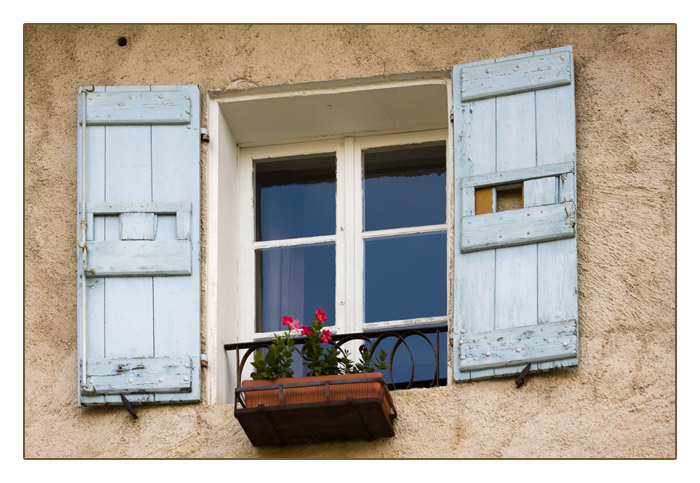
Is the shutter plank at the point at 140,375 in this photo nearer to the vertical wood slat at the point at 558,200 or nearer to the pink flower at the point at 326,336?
the pink flower at the point at 326,336

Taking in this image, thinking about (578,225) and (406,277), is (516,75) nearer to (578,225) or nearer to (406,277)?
(578,225)

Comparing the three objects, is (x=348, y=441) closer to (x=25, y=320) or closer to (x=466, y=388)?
(x=466, y=388)

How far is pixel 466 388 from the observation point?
6.64 meters

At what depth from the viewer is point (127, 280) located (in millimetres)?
6973

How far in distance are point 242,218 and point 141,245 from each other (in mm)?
657

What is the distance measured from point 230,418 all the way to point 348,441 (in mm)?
489

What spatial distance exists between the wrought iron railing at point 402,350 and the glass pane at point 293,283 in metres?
0.16

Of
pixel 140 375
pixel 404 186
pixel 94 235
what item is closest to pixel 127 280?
pixel 94 235

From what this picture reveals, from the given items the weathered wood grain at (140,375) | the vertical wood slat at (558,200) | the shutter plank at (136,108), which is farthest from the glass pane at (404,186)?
the weathered wood grain at (140,375)

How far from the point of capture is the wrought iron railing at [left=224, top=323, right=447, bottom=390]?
6.84 metres

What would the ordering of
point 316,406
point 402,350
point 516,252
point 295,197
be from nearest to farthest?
point 316,406 < point 516,252 < point 402,350 < point 295,197

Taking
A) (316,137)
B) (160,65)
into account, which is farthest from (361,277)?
(160,65)

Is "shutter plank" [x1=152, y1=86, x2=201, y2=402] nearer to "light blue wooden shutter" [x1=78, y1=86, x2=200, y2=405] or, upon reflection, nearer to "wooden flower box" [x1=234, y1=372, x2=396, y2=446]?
"light blue wooden shutter" [x1=78, y1=86, x2=200, y2=405]

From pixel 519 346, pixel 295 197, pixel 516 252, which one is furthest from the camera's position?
pixel 295 197
